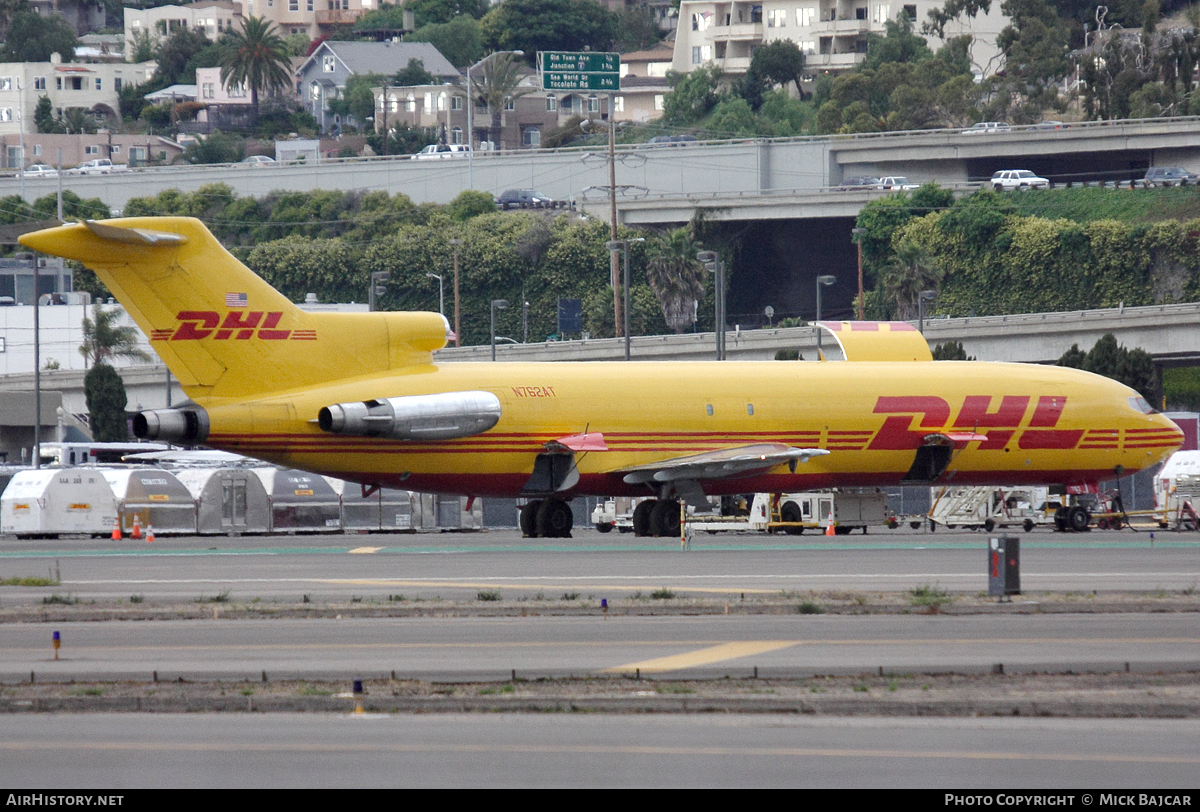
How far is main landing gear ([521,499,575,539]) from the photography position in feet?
129

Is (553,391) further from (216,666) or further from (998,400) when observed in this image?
(216,666)

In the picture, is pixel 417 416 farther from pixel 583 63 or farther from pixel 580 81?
pixel 583 63

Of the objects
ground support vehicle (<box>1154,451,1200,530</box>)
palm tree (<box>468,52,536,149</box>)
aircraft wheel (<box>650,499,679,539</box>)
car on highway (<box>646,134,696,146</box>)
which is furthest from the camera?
palm tree (<box>468,52,536,149</box>)

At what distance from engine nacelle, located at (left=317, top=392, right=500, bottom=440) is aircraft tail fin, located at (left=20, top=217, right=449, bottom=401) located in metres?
1.56

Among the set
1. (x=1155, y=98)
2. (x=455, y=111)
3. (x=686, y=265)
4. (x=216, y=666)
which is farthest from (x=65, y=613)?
(x=455, y=111)

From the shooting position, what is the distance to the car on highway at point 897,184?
398 ft

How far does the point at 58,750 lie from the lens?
41.0 feet

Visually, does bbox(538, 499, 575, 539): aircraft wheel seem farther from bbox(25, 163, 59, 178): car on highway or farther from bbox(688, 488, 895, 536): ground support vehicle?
bbox(25, 163, 59, 178): car on highway

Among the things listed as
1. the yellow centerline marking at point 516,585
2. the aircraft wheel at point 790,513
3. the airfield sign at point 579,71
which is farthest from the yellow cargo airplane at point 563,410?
the airfield sign at point 579,71

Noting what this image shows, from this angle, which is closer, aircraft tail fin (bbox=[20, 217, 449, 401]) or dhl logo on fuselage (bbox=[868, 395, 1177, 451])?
aircraft tail fin (bbox=[20, 217, 449, 401])

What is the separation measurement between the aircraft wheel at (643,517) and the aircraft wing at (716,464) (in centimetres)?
99

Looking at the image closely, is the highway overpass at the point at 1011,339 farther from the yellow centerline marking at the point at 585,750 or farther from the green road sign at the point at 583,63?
the yellow centerline marking at the point at 585,750

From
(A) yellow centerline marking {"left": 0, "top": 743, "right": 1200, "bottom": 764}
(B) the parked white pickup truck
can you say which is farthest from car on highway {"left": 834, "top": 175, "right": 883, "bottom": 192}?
(A) yellow centerline marking {"left": 0, "top": 743, "right": 1200, "bottom": 764}

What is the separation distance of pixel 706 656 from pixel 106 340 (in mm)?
80870
